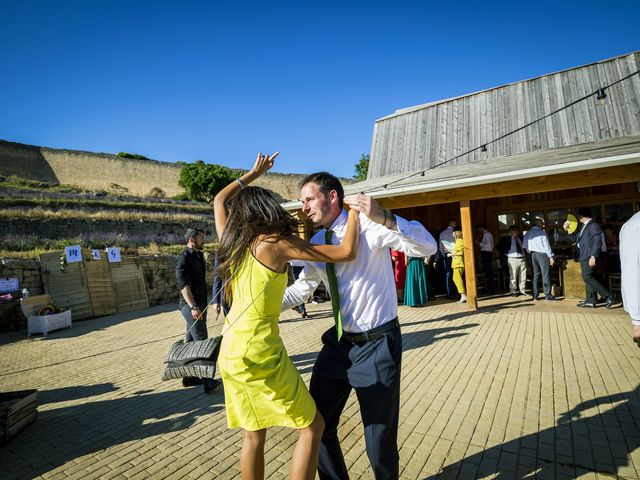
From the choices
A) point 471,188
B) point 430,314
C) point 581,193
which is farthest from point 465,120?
point 430,314

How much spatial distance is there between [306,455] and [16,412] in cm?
359

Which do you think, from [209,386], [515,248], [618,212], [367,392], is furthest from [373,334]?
[618,212]

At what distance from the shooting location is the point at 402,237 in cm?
191

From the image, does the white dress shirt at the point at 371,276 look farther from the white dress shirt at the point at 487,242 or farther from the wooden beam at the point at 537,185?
the white dress shirt at the point at 487,242

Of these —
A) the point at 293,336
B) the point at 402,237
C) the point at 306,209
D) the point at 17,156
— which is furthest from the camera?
the point at 17,156

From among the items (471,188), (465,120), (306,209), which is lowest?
(306,209)

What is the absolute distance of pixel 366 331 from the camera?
6.53ft

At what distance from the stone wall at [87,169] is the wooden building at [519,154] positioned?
3773 cm

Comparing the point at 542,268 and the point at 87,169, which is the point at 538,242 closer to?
the point at 542,268

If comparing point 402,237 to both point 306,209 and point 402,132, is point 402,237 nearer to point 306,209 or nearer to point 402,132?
point 306,209

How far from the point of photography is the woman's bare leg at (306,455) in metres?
1.73

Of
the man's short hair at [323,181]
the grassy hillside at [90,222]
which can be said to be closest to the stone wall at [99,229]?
the grassy hillside at [90,222]

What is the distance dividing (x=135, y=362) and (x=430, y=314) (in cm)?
589

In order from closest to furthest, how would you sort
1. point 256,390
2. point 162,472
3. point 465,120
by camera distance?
1. point 256,390
2. point 162,472
3. point 465,120
